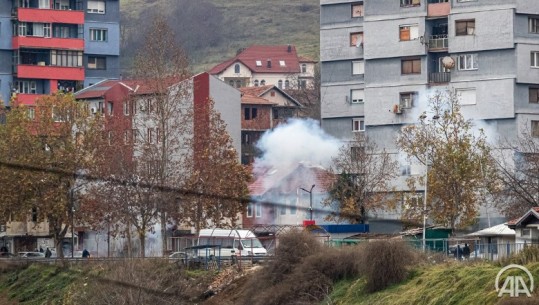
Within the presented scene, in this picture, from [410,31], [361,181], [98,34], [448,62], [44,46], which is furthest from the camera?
[98,34]

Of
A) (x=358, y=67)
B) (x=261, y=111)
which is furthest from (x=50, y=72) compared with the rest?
(x=261, y=111)

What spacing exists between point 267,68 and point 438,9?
260 ft

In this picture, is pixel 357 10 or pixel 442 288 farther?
pixel 357 10

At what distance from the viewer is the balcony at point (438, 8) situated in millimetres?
72812

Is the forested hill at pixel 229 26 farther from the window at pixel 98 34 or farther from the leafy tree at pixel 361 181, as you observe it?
the leafy tree at pixel 361 181

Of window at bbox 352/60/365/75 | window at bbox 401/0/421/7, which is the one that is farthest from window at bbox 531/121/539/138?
window at bbox 352/60/365/75

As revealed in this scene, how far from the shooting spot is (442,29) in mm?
73750

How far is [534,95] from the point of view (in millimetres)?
70875

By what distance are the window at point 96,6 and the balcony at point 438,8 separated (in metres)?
30.3

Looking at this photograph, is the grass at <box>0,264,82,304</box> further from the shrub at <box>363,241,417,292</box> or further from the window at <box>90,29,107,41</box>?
the window at <box>90,29,107,41</box>

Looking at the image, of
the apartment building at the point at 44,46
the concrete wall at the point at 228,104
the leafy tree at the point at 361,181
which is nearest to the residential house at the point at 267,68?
the apartment building at the point at 44,46

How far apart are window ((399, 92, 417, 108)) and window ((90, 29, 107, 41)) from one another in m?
29.0

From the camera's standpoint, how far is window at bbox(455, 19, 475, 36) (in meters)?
71.5

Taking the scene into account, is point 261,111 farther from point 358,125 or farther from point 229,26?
point 229,26
